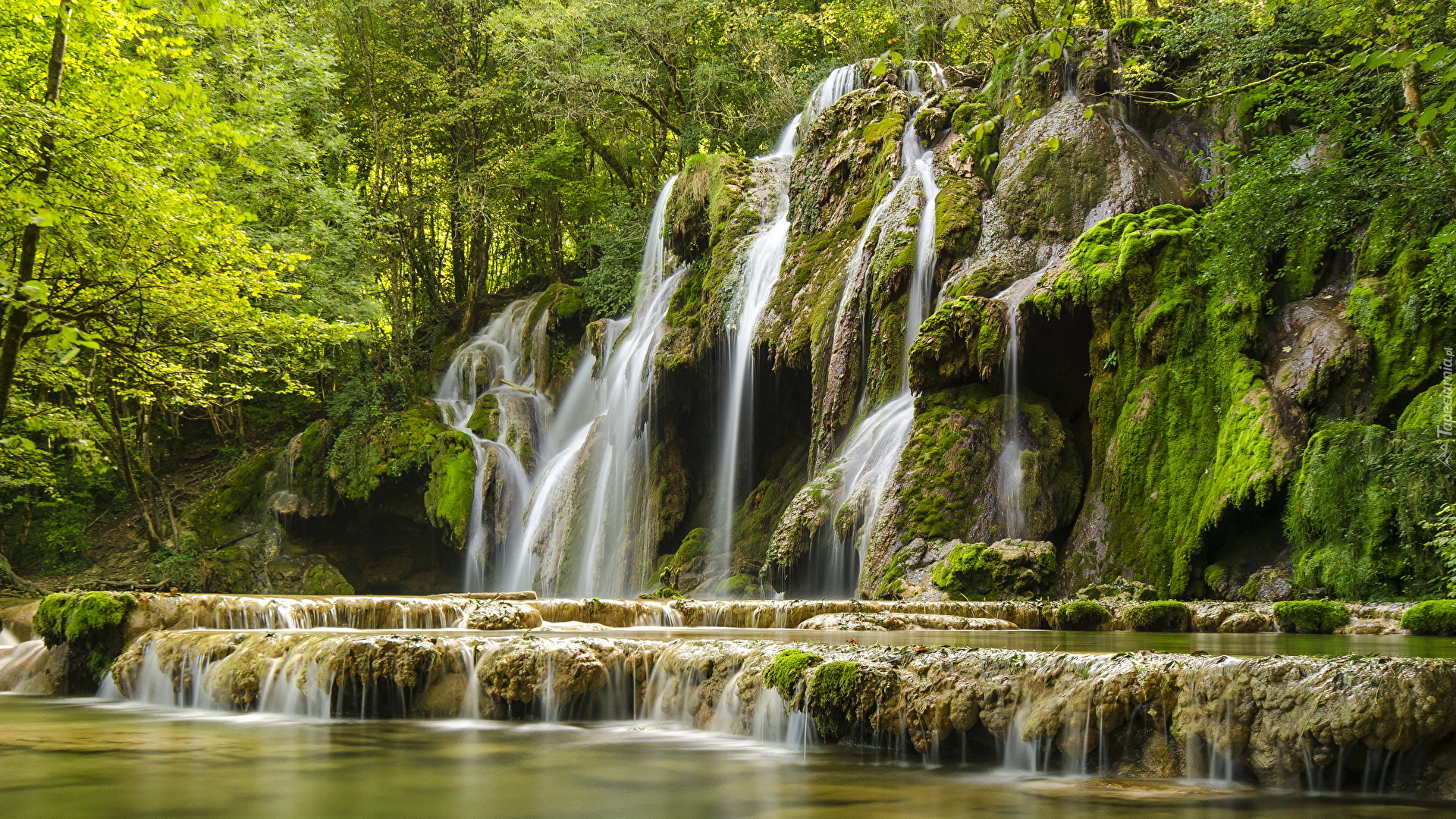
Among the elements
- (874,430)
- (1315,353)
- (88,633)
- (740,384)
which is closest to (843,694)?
(88,633)

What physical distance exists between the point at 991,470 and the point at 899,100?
9.56 metres

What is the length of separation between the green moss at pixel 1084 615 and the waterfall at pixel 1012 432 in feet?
14.2

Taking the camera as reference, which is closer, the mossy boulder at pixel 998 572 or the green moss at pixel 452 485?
the mossy boulder at pixel 998 572

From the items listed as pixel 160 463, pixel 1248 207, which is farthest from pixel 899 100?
pixel 160 463

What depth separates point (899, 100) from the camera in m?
19.7

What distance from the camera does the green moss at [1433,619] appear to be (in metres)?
7.38

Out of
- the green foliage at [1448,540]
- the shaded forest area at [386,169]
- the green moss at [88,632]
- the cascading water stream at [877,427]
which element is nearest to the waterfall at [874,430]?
the cascading water stream at [877,427]

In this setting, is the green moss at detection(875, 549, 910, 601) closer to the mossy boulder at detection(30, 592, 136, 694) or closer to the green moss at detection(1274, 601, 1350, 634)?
the green moss at detection(1274, 601, 1350, 634)

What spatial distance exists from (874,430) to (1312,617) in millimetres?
8021

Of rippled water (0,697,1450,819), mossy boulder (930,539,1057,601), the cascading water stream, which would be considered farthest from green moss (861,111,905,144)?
rippled water (0,697,1450,819)

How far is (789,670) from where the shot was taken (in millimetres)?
4852

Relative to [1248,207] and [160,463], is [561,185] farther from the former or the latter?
[1248,207]

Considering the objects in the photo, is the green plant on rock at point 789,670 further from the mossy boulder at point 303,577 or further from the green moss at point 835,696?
the mossy boulder at point 303,577

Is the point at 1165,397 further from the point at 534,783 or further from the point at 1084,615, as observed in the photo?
the point at 534,783
